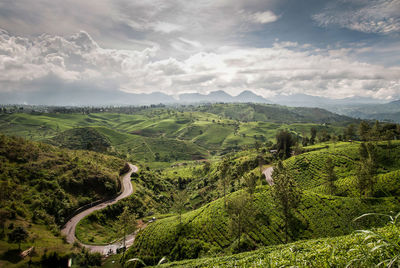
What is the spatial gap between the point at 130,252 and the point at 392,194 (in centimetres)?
8298

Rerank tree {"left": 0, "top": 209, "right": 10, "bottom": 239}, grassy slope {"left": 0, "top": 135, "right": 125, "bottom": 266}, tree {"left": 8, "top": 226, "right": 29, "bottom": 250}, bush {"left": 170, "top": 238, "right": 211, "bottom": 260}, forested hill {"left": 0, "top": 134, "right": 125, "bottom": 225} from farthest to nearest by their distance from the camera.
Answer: forested hill {"left": 0, "top": 134, "right": 125, "bottom": 225} → grassy slope {"left": 0, "top": 135, "right": 125, "bottom": 266} → bush {"left": 170, "top": 238, "right": 211, "bottom": 260} → tree {"left": 0, "top": 209, "right": 10, "bottom": 239} → tree {"left": 8, "top": 226, "right": 29, "bottom": 250}

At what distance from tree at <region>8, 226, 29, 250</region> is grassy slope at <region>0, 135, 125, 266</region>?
111cm

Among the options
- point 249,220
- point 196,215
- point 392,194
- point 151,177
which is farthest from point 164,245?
point 151,177

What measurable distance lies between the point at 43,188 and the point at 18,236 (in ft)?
108

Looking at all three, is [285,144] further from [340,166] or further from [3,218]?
[3,218]

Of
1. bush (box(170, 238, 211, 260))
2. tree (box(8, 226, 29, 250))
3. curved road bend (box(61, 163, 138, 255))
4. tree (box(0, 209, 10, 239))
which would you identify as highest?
tree (box(0, 209, 10, 239))

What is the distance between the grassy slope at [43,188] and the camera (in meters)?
51.2

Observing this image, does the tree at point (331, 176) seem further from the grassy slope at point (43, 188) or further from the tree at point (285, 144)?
the grassy slope at point (43, 188)

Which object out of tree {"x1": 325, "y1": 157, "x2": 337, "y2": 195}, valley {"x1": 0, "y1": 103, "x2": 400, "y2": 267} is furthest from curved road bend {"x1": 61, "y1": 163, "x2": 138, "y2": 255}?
tree {"x1": 325, "y1": 157, "x2": 337, "y2": 195}

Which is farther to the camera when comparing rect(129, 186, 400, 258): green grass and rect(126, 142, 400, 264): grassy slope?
rect(126, 142, 400, 264): grassy slope

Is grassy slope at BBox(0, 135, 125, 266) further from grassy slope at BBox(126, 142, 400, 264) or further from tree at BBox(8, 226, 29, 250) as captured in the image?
grassy slope at BBox(126, 142, 400, 264)

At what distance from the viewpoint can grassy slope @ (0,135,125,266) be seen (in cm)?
5119

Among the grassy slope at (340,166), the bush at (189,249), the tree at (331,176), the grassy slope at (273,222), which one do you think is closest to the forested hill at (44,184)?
the grassy slope at (273,222)

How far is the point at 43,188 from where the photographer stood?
2749 inches
